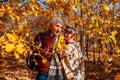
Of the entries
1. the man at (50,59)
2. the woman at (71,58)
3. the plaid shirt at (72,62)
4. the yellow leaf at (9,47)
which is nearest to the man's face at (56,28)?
the man at (50,59)

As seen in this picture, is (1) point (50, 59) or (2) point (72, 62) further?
(1) point (50, 59)

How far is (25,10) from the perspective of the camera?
4020mm

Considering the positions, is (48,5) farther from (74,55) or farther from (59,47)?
(59,47)

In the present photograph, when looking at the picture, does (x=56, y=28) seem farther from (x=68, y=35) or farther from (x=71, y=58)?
(x=71, y=58)

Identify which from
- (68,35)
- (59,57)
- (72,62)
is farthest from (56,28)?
(72,62)

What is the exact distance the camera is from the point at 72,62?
3.65m

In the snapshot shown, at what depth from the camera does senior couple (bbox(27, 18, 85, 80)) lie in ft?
11.7

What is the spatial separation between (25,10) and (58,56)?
2.97 feet

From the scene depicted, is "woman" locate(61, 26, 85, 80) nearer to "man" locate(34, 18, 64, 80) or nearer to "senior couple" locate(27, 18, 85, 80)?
"senior couple" locate(27, 18, 85, 80)

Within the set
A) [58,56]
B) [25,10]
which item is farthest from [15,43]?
[25,10]

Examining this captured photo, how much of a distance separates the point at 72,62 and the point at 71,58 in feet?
0.21

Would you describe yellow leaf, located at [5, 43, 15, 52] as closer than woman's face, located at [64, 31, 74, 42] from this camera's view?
Yes

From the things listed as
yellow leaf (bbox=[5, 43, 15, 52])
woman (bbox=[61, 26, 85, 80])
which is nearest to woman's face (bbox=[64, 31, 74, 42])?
woman (bbox=[61, 26, 85, 80])

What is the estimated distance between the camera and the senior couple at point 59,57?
3578 mm
